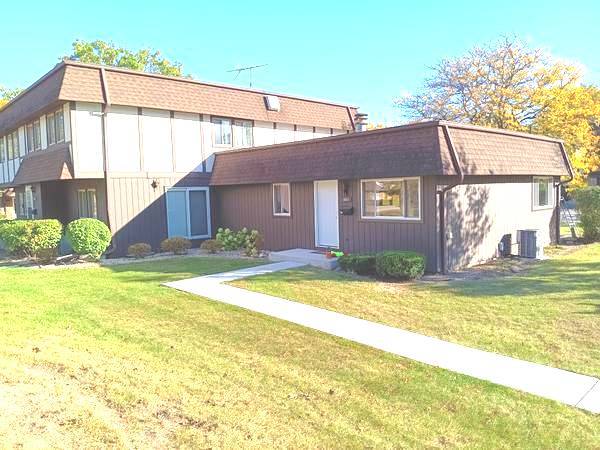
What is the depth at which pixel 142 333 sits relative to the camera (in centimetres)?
679

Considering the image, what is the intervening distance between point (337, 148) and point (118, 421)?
9831 millimetres

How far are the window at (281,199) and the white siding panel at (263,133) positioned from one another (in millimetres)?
3982

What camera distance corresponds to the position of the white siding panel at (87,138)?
14.0m

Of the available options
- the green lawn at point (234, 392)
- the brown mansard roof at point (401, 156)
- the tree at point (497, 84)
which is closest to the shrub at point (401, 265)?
the brown mansard roof at point (401, 156)

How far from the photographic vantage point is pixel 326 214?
45.1ft

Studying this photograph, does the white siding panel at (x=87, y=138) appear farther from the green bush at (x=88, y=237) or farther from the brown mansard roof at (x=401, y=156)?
the brown mansard roof at (x=401, y=156)

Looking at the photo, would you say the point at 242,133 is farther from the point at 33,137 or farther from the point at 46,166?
the point at 33,137

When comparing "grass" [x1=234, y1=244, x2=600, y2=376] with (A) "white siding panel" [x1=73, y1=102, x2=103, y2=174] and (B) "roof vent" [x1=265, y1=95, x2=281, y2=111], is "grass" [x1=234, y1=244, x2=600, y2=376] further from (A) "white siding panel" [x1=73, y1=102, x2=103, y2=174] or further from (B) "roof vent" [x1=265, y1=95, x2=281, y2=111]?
(B) "roof vent" [x1=265, y1=95, x2=281, y2=111]

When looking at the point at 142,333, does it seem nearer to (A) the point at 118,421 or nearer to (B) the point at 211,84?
(A) the point at 118,421

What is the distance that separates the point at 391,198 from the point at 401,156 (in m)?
1.19

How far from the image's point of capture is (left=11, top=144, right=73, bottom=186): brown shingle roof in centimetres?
1413

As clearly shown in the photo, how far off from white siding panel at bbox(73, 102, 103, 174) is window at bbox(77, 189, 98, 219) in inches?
63.2

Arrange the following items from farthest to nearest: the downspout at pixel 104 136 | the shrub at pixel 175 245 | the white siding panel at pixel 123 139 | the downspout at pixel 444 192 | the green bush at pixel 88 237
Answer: the shrub at pixel 175 245, the white siding panel at pixel 123 139, the downspout at pixel 104 136, the green bush at pixel 88 237, the downspout at pixel 444 192

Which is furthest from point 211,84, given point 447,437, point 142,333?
point 447,437
